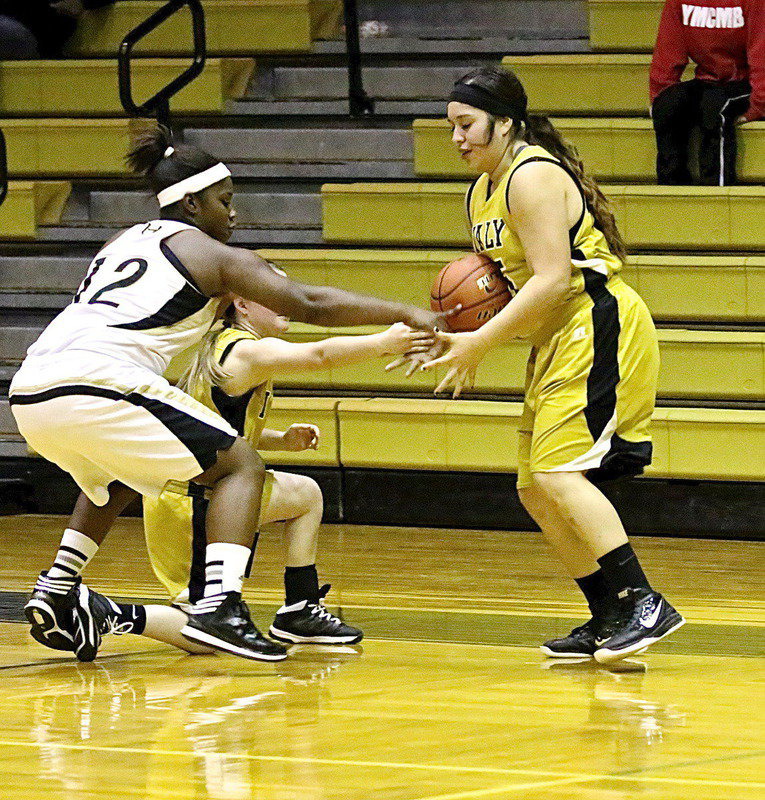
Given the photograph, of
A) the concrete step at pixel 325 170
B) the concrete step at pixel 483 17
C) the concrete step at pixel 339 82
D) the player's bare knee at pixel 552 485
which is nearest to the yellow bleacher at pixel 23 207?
the concrete step at pixel 325 170

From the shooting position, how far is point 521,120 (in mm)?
3662

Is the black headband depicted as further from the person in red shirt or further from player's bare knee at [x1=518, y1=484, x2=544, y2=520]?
the person in red shirt

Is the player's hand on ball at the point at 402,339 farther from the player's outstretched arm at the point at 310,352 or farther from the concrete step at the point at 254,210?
the concrete step at the point at 254,210

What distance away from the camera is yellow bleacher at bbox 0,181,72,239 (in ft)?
23.0

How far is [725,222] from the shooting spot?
6.20 metres

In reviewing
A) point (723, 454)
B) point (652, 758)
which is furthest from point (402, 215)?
point (652, 758)

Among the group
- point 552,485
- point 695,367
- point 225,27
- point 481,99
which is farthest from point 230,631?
point 225,27

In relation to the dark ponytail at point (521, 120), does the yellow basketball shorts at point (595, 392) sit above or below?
below

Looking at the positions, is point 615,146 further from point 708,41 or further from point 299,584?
point 299,584

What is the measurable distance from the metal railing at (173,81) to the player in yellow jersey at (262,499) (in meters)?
3.17

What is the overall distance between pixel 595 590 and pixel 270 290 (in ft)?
3.32

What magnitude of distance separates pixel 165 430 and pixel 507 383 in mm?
3016

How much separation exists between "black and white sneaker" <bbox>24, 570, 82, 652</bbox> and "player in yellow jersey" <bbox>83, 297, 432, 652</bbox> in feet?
0.21

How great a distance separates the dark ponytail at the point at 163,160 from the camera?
3.55m
